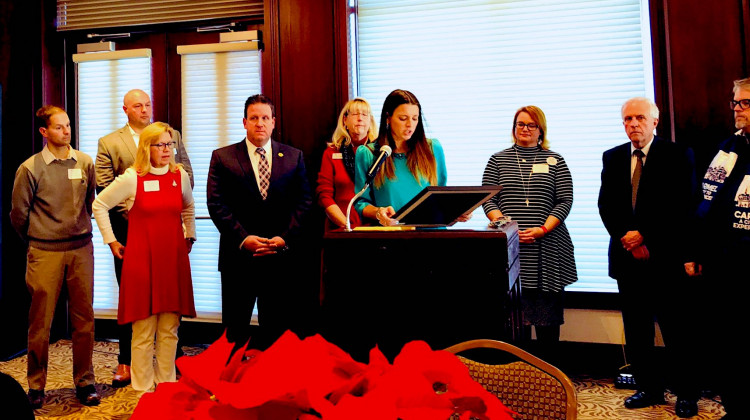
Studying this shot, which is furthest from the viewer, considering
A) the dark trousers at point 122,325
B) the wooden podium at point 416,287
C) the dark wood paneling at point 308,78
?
the dark wood paneling at point 308,78

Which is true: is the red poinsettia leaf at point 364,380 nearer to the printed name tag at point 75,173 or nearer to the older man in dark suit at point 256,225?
the older man in dark suit at point 256,225

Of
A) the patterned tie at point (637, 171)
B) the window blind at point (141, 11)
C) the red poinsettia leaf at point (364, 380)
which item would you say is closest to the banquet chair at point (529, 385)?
the red poinsettia leaf at point (364, 380)

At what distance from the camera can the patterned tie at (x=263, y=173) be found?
344cm

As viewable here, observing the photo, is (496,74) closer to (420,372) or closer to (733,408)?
(733,408)

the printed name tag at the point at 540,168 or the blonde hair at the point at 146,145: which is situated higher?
the blonde hair at the point at 146,145

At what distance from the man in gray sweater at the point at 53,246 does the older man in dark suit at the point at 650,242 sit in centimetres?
306

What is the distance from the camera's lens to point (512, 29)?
4.06 m

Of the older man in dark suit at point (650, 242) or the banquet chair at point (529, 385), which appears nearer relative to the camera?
the banquet chair at point (529, 385)

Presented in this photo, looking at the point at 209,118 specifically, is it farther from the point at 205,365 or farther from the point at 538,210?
the point at 205,365

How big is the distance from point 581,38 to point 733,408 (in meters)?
2.52

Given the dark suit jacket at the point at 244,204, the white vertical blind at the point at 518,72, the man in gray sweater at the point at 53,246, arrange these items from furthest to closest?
the white vertical blind at the point at 518,72 < the dark suit jacket at the point at 244,204 < the man in gray sweater at the point at 53,246

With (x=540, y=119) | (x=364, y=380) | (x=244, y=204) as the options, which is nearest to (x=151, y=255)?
(x=244, y=204)

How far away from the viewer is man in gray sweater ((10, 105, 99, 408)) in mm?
3266

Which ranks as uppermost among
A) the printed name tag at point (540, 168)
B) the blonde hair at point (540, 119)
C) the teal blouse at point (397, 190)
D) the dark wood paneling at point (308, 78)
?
the dark wood paneling at point (308, 78)
